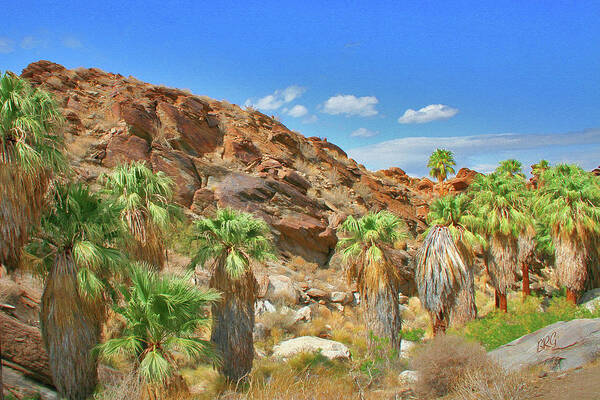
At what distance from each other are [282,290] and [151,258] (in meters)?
10.1

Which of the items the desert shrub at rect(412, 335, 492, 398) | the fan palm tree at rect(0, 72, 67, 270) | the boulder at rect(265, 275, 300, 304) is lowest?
the desert shrub at rect(412, 335, 492, 398)

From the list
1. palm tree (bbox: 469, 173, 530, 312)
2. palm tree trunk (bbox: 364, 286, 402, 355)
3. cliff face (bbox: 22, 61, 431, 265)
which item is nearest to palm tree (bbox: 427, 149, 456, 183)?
cliff face (bbox: 22, 61, 431, 265)

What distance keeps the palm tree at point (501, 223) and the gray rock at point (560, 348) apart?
47.5 feet

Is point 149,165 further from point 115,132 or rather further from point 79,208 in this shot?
point 79,208

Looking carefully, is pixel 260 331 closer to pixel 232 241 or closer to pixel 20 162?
pixel 232 241

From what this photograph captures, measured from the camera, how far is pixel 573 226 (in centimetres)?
2398

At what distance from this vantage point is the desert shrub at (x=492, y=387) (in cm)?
810

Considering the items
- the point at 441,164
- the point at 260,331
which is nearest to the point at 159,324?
the point at 260,331

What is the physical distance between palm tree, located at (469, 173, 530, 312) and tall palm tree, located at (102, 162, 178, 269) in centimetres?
1867

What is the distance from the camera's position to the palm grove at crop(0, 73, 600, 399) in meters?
9.55

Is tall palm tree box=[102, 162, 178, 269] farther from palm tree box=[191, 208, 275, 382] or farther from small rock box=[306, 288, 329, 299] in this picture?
small rock box=[306, 288, 329, 299]

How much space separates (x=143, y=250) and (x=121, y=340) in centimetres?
468

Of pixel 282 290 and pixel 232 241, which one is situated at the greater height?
pixel 232 241

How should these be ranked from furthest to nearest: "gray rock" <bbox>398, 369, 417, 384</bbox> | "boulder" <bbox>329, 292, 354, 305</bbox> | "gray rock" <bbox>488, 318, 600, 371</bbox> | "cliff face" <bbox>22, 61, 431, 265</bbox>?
"cliff face" <bbox>22, 61, 431, 265</bbox>, "boulder" <bbox>329, 292, 354, 305</bbox>, "gray rock" <bbox>398, 369, 417, 384</bbox>, "gray rock" <bbox>488, 318, 600, 371</bbox>
